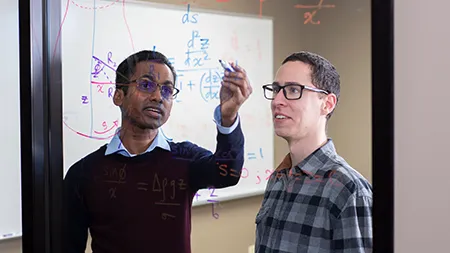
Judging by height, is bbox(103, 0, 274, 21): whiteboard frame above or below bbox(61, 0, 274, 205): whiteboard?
above

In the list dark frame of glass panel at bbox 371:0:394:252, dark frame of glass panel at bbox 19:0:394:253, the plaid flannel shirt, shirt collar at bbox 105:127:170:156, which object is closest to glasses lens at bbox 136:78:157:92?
shirt collar at bbox 105:127:170:156

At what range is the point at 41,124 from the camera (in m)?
1.25

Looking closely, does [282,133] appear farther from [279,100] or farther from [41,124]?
[41,124]

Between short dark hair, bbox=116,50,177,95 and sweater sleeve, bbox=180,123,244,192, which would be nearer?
sweater sleeve, bbox=180,123,244,192

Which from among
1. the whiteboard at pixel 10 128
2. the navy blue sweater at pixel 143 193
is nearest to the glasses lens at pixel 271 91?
the navy blue sweater at pixel 143 193

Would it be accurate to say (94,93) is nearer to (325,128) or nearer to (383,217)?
(325,128)

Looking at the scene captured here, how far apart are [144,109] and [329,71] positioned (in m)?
0.46

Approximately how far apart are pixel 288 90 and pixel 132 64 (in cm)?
41

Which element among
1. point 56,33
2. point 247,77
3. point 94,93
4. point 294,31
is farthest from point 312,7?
point 56,33

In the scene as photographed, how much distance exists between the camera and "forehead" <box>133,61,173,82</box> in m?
1.05

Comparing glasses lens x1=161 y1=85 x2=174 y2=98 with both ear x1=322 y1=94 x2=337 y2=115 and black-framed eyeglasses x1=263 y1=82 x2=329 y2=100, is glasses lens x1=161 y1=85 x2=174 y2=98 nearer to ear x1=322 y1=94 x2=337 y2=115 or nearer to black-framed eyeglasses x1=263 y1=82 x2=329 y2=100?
black-framed eyeglasses x1=263 y1=82 x2=329 y2=100

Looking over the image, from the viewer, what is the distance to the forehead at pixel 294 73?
0.83 m

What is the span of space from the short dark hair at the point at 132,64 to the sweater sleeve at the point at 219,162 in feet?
0.56

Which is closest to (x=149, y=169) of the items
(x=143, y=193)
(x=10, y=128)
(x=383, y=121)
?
(x=143, y=193)
